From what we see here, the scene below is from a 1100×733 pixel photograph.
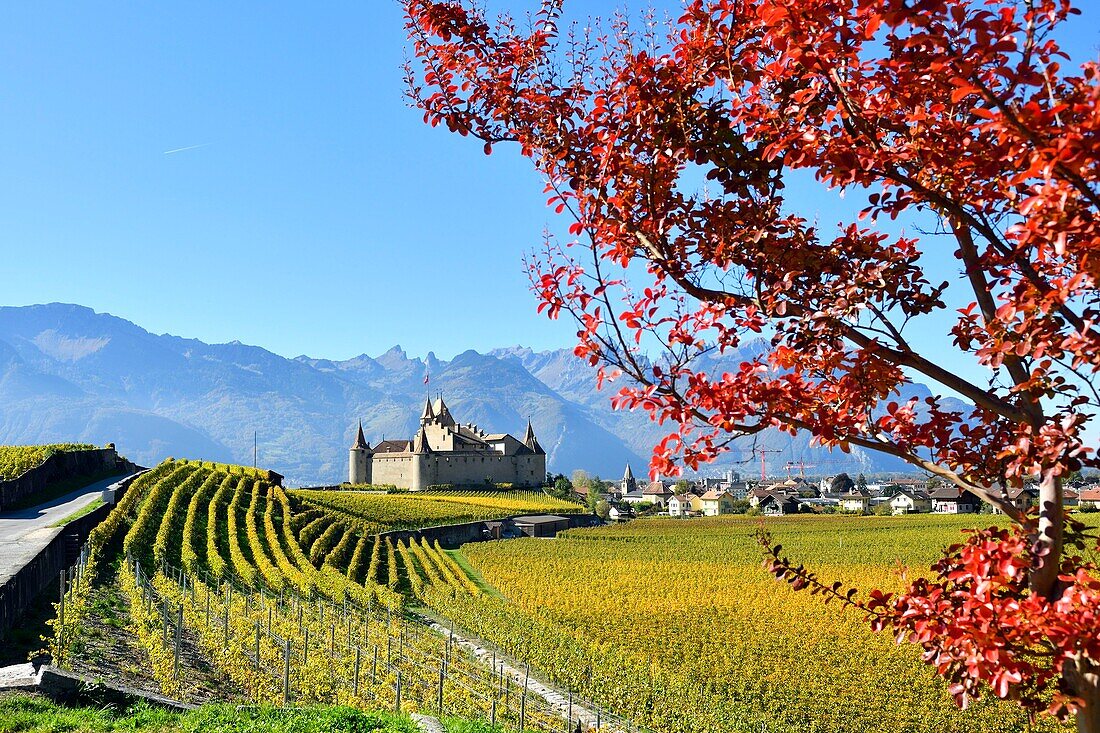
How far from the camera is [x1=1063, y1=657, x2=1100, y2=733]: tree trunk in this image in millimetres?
3363

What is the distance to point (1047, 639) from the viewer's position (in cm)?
335

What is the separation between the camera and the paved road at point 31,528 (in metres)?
18.6

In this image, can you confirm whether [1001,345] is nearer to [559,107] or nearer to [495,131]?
[559,107]

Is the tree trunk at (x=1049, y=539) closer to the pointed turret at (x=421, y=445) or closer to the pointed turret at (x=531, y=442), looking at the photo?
the pointed turret at (x=421, y=445)

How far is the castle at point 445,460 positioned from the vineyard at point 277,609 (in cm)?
5702

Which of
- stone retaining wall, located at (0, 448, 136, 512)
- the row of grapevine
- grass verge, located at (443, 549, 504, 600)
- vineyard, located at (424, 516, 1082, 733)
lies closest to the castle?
stone retaining wall, located at (0, 448, 136, 512)

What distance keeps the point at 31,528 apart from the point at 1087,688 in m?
28.9

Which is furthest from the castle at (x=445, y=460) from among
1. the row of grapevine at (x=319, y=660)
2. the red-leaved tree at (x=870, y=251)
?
the red-leaved tree at (x=870, y=251)

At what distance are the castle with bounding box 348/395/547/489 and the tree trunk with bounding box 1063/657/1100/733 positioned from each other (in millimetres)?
101968

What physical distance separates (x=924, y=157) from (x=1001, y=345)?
36.0 inches

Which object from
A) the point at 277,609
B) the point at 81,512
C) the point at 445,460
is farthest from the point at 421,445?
the point at 277,609

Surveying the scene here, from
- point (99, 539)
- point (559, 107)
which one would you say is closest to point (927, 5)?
point (559, 107)

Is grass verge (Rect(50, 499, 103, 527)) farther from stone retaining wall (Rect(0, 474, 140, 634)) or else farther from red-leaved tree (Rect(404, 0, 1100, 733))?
red-leaved tree (Rect(404, 0, 1100, 733))

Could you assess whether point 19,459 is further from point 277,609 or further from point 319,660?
point 319,660
